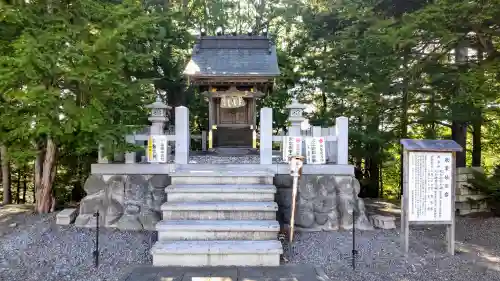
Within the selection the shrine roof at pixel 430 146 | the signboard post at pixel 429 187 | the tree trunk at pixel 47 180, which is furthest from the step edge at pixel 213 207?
the tree trunk at pixel 47 180

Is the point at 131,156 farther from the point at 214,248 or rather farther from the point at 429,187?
the point at 429,187

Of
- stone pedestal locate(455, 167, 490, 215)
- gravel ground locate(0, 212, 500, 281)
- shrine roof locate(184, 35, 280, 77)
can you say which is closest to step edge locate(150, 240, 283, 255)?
gravel ground locate(0, 212, 500, 281)

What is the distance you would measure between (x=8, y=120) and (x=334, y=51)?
833cm

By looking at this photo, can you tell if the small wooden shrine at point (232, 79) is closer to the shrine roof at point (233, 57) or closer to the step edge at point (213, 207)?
the shrine roof at point (233, 57)

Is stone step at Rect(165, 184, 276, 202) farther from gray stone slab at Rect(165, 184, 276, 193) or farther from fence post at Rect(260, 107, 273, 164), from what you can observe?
fence post at Rect(260, 107, 273, 164)

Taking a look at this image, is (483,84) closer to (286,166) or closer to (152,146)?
(286,166)

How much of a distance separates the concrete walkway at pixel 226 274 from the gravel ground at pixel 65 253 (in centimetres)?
33

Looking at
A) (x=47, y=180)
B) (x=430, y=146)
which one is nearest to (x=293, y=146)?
(x=430, y=146)

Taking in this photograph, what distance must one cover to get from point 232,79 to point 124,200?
440cm

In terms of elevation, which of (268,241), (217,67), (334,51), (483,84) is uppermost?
(334,51)

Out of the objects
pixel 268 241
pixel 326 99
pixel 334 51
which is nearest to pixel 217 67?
pixel 334 51

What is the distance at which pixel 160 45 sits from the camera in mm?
11055

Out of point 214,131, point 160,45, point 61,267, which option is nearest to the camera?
point 61,267

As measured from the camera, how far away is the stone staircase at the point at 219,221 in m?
4.58
